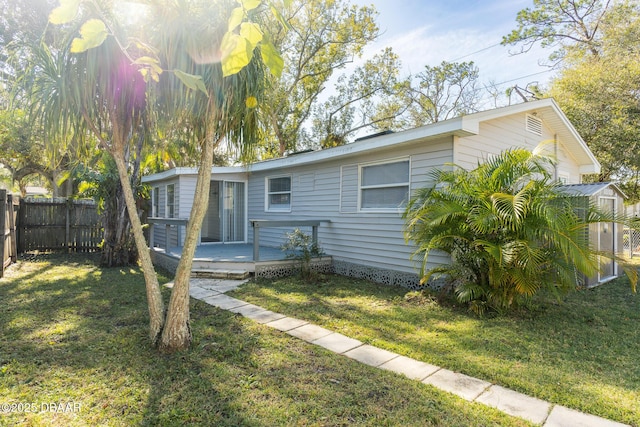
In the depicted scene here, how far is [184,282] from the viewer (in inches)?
131

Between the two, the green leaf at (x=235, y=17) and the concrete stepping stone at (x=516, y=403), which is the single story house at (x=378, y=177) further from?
the green leaf at (x=235, y=17)

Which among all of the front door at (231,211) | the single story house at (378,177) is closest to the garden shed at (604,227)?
the single story house at (378,177)

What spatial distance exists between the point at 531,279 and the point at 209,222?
10.3 m

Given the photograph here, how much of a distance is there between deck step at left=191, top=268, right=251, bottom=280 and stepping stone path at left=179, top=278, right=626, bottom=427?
193 cm

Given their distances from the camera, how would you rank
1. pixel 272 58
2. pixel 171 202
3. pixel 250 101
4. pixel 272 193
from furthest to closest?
pixel 171 202 < pixel 272 193 < pixel 250 101 < pixel 272 58

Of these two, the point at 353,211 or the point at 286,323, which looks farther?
the point at 353,211

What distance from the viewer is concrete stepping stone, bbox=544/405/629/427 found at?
2258 millimetres

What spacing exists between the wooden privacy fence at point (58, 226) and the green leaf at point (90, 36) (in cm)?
1044

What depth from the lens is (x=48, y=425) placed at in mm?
2188

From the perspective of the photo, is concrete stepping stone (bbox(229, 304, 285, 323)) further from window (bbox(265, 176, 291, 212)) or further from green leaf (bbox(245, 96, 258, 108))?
window (bbox(265, 176, 291, 212))

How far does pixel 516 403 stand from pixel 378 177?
484 centimetres

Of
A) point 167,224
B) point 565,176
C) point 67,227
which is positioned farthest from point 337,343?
point 67,227

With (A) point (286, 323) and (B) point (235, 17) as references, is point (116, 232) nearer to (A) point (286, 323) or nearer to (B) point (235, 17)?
(A) point (286, 323)

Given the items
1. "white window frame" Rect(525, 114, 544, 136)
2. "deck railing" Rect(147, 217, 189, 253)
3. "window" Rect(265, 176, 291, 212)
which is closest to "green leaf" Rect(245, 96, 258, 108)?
"deck railing" Rect(147, 217, 189, 253)
